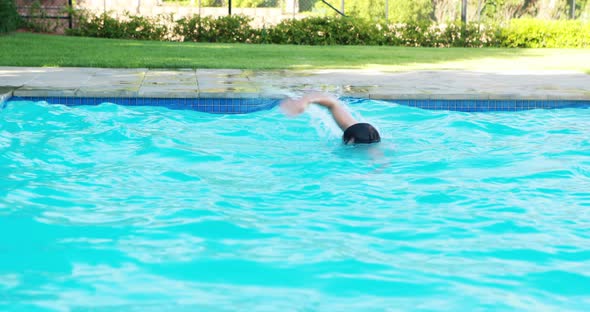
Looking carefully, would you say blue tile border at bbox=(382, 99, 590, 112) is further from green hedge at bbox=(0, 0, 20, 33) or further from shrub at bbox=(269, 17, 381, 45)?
shrub at bbox=(269, 17, 381, 45)

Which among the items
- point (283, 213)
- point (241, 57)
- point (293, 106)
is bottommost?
point (283, 213)

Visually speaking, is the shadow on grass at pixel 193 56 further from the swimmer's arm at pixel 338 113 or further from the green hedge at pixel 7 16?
the swimmer's arm at pixel 338 113

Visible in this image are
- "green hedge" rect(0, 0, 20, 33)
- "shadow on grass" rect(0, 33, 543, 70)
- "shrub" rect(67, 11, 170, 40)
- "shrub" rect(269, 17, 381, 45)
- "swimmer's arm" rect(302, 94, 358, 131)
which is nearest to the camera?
"swimmer's arm" rect(302, 94, 358, 131)

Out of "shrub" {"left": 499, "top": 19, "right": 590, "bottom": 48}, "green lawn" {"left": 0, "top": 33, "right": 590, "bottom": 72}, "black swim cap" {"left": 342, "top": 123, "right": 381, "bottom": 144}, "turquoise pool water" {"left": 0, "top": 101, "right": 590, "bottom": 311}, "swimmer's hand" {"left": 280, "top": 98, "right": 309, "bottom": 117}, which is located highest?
"shrub" {"left": 499, "top": 19, "right": 590, "bottom": 48}

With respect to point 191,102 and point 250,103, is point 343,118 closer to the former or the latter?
point 250,103

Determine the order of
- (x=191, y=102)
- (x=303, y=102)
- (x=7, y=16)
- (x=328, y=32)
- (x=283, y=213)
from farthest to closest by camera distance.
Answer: (x=328, y=32), (x=7, y=16), (x=191, y=102), (x=303, y=102), (x=283, y=213)

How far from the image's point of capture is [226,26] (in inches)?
703

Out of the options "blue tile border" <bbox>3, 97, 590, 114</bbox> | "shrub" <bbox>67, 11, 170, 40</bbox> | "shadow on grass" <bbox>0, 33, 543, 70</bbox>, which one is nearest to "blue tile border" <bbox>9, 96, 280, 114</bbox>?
"blue tile border" <bbox>3, 97, 590, 114</bbox>

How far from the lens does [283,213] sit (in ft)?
14.9

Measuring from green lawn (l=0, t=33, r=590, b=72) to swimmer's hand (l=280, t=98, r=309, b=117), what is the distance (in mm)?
3186

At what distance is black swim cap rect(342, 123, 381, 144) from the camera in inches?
232

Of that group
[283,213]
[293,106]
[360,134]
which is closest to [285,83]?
[293,106]

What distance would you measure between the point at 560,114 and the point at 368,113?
184 centimetres

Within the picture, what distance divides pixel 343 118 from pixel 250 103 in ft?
4.55
